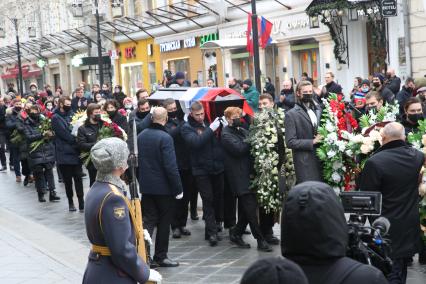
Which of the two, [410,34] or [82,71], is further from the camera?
[82,71]

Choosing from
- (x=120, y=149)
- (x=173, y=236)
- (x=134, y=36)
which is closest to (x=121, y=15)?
(x=134, y=36)

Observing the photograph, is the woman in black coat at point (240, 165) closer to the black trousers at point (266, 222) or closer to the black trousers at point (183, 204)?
the black trousers at point (266, 222)

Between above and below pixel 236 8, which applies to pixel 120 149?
below

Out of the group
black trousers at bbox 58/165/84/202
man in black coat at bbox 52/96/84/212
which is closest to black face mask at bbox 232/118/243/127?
man in black coat at bbox 52/96/84/212

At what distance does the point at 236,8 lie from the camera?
27.0 metres

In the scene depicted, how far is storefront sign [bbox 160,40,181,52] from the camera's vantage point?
103 ft

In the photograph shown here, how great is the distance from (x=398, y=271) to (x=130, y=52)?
104 ft

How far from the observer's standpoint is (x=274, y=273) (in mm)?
2541

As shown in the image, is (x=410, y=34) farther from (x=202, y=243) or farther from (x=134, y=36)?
(x=134, y=36)

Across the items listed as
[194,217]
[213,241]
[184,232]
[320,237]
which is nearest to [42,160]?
[194,217]

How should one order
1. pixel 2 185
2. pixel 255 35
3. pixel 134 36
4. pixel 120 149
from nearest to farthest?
pixel 120 149 < pixel 255 35 < pixel 2 185 < pixel 134 36

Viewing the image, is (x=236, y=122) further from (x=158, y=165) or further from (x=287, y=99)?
(x=287, y=99)

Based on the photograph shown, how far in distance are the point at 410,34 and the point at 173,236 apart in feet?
36.8

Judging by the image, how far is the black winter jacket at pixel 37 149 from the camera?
1367cm
